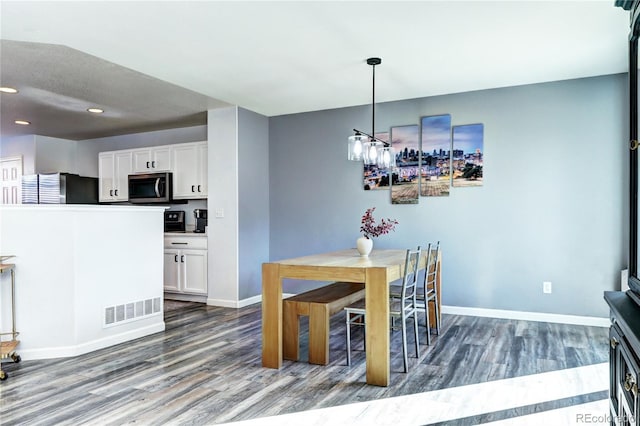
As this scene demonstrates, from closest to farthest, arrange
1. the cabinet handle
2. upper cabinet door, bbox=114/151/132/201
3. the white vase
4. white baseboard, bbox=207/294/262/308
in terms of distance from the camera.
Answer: the cabinet handle
the white vase
white baseboard, bbox=207/294/262/308
upper cabinet door, bbox=114/151/132/201

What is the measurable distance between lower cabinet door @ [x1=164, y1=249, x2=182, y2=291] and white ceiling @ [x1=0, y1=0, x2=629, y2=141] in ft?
7.12

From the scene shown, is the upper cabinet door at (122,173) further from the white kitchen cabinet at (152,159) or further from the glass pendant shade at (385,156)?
the glass pendant shade at (385,156)

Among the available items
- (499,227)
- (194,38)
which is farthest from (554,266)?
(194,38)

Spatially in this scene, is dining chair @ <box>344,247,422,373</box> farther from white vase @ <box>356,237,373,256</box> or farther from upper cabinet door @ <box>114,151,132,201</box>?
upper cabinet door @ <box>114,151,132,201</box>

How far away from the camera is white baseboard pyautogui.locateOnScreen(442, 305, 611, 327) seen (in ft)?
13.7

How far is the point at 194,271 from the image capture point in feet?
18.3

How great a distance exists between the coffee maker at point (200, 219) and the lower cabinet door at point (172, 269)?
16.5 inches

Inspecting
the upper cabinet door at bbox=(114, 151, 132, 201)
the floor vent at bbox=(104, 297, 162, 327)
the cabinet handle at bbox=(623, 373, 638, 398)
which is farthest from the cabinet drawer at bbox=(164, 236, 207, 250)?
the cabinet handle at bbox=(623, 373, 638, 398)

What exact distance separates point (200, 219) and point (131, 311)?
218cm

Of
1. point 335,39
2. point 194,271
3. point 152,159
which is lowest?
point 194,271

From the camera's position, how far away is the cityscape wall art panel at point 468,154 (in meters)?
4.66

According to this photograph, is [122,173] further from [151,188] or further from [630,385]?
[630,385]

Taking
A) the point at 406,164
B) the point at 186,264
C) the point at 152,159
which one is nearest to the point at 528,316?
the point at 406,164

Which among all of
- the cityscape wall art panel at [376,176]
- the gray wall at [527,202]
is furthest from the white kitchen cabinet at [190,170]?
the cityscape wall art panel at [376,176]
